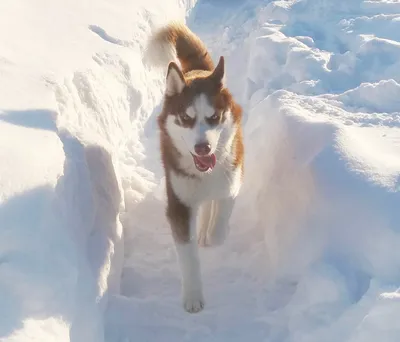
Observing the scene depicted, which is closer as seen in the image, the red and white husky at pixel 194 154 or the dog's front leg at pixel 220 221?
the red and white husky at pixel 194 154

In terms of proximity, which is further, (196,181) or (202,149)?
(196,181)

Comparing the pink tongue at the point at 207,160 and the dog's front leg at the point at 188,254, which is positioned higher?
the pink tongue at the point at 207,160

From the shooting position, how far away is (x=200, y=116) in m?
3.68

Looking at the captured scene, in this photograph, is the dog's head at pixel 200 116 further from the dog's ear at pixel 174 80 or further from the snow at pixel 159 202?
the snow at pixel 159 202

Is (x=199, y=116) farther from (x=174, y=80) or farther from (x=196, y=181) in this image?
(x=196, y=181)

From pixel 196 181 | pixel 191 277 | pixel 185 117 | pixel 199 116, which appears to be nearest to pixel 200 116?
pixel 199 116

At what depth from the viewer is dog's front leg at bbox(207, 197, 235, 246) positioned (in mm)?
4340

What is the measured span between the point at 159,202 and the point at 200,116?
1698mm

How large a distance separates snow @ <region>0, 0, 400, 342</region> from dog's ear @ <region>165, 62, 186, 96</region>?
92cm

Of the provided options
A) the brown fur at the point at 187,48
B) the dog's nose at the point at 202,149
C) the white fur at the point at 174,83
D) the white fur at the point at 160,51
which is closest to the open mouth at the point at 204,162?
the dog's nose at the point at 202,149

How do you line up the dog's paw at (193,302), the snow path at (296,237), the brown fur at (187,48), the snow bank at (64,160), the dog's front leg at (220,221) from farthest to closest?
the brown fur at (187,48) < the dog's front leg at (220,221) < the dog's paw at (193,302) < the snow path at (296,237) < the snow bank at (64,160)

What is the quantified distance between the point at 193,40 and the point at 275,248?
225cm

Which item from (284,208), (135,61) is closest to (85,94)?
(135,61)

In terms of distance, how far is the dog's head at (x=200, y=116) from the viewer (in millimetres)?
3633
